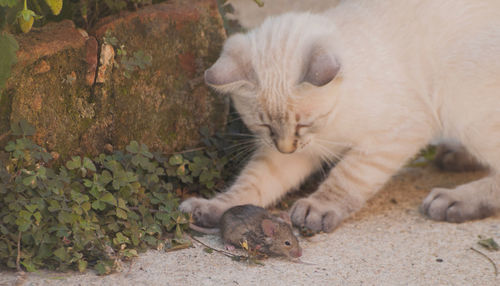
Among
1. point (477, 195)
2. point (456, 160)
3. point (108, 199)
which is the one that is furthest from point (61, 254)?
point (456, 160)

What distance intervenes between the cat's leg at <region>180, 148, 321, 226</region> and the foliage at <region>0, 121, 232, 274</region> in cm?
28

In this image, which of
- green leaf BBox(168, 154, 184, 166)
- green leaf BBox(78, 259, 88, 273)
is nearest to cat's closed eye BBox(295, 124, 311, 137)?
green leaf BBox(168, 154, 184, 166)

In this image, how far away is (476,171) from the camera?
365 cm

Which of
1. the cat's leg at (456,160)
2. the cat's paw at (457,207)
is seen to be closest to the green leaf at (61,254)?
the cat's paw at (457,207)

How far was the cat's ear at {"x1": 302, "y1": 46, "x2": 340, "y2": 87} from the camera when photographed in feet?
8.05

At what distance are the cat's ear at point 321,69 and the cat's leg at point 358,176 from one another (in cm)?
65

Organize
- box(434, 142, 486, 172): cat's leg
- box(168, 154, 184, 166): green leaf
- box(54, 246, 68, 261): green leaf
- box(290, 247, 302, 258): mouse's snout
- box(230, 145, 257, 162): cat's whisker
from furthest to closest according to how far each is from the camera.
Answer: box(434, 142, 486, 172): cat's leg, box(230, 145, 257, 162): cat's whisker, box(168, 154, 184, 166): green leaf, box(290, 247, 302, 258): mouse's snout, box(54, 246, 68, 261): green leaf

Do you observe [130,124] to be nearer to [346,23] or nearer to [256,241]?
[256,241]

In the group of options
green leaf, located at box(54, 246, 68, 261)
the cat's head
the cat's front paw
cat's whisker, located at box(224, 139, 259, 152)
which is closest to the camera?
green leaf, located at box(54, 246, 68, 261)

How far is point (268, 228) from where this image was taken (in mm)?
2455

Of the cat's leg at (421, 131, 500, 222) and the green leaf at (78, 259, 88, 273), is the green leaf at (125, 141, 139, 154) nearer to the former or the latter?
the green leaf at (78, 259, 88, 273)

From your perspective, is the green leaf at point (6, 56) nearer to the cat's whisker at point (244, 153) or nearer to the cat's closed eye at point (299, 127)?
the cat's closed eye at point (299, 127)

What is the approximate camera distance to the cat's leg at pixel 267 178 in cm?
293

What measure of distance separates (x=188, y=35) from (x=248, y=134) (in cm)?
67
